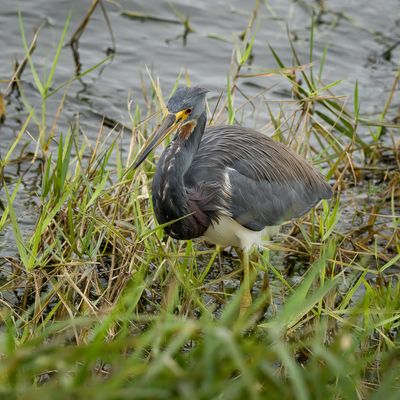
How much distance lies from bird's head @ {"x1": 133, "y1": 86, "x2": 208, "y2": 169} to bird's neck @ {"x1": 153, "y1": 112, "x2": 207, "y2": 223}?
0.05m

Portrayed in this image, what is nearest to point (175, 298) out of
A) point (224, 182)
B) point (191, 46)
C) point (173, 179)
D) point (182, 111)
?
point (173, 179)

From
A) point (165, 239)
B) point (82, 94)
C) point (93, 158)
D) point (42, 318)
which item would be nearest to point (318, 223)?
point (165, 239)

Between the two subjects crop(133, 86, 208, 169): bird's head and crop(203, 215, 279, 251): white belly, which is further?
crop(203, 215, 279, 251): white belly

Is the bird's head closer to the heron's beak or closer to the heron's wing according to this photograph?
the heron's beak

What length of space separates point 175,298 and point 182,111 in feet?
3.24

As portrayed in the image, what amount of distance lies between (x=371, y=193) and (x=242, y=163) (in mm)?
Answer: 1647

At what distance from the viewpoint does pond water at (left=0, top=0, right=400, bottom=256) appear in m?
7.54

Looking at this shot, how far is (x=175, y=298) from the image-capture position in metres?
4.26

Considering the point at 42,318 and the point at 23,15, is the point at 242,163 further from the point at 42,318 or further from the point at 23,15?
the point at 23,15

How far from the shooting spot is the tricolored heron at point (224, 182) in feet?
15.1

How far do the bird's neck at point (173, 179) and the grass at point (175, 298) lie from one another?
5.0 inches

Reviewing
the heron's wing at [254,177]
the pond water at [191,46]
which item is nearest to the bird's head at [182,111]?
the heron's wing at [254,177]

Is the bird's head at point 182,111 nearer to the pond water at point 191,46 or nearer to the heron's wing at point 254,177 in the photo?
the heron's wing at point 254,177

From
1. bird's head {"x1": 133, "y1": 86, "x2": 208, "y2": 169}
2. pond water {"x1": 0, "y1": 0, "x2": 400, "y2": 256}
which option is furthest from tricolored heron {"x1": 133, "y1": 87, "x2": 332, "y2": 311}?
pond water {"x1": 0, "y1": 0, "x2": 400, "y2": 256}
